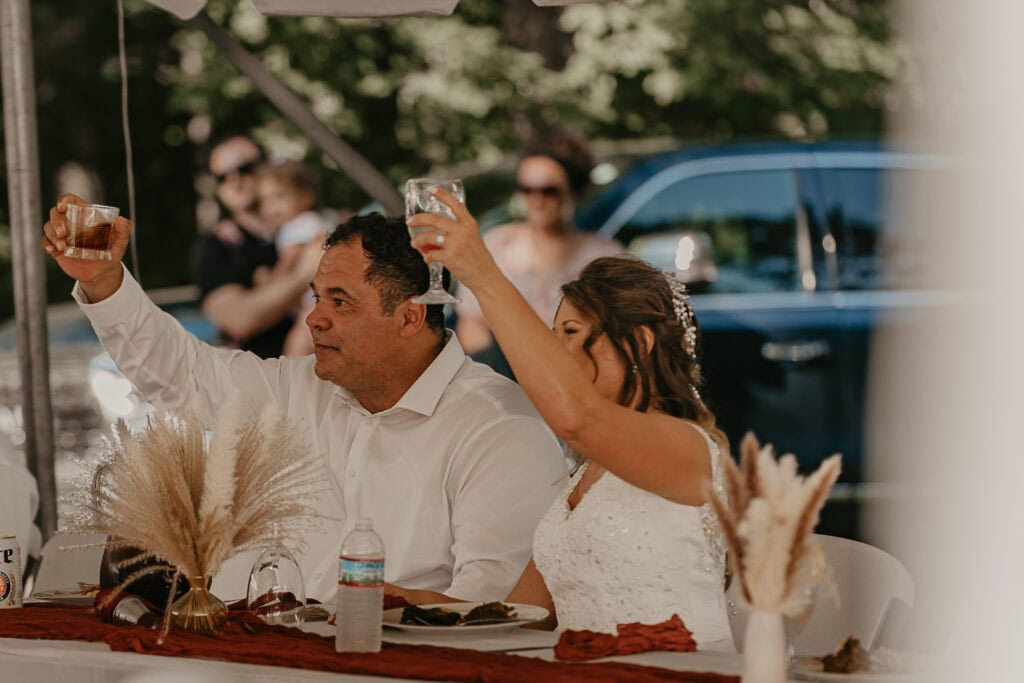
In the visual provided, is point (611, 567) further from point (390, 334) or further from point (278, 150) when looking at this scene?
point (278, 150)

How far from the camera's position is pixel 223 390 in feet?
13.7

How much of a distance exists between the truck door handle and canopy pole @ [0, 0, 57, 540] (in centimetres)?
345

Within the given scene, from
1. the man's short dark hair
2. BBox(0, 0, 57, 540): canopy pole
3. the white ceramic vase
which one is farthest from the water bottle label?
BBox(0, 0, 57, 540): canopy pole

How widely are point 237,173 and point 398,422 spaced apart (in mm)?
3983

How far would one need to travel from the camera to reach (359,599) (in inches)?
106

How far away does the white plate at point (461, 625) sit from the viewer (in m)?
2.87

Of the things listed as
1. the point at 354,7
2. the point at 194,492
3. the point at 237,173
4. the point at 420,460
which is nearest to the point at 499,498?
the point at 420,460

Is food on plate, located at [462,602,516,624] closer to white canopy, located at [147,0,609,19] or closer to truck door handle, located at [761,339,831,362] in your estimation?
white canopy, located at [147,0,609,19]

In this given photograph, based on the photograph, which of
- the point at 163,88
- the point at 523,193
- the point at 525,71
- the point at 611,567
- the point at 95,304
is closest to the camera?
the point at 611,567

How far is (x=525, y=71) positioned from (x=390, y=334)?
751cm

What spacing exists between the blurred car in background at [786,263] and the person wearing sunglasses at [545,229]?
0.27m

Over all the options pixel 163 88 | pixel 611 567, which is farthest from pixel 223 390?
pixel 163 88

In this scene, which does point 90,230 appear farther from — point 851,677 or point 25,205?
point 851,677

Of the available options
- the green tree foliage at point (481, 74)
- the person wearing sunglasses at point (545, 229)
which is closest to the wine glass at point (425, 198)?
the person wearing sunglasses at point (545, 229)
